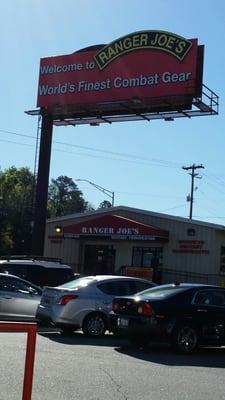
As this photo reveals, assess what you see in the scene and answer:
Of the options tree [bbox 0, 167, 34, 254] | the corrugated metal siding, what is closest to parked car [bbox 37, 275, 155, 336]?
the corrugated metal siding

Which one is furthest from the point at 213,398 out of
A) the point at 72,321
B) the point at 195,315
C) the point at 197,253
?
the point at 197,253

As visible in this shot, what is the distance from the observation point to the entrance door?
36.6 meters

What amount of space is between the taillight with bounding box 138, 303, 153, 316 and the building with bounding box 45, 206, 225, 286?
62.1 feet

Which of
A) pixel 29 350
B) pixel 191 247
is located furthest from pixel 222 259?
pixel 29 350

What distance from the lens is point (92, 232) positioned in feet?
114

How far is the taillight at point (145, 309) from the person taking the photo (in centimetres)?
1293

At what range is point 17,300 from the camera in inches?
695

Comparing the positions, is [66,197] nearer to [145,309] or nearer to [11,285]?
[11,285]

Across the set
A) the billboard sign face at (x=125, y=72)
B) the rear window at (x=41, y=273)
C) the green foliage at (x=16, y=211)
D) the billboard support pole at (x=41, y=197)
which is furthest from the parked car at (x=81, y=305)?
the green foliage at (x=16, y=211)

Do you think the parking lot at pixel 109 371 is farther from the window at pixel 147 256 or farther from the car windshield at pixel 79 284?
the window at pixel 147 256

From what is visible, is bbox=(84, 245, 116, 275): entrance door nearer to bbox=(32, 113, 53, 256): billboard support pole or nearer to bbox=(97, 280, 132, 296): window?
bbox=(32, 113, 53, 256): billboard support pole

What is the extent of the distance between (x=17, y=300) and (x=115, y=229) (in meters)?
16.6

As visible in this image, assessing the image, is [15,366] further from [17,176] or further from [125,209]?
[17,176]

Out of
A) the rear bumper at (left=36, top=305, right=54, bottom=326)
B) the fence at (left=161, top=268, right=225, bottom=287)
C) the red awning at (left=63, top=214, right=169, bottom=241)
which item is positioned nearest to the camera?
the rear bumper at (left=36, top=305, right=54, bottom=326)
